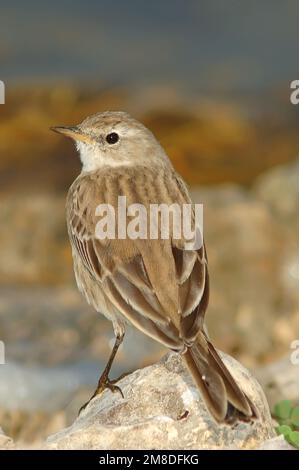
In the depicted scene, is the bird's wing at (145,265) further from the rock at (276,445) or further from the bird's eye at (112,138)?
the rock at (276,445)

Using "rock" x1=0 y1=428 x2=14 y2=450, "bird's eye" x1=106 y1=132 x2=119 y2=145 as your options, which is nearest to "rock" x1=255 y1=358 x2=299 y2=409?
"bird's eye" x1=106 y1=132 x2=119 y2=145

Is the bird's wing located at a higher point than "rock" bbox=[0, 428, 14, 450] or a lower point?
higher

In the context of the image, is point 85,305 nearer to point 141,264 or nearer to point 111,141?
point 111,141

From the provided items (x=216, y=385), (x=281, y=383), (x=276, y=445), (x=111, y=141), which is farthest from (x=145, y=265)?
(x=281, y=383)

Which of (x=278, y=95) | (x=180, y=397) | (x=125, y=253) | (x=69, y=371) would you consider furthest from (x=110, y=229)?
(x=278, y=95)

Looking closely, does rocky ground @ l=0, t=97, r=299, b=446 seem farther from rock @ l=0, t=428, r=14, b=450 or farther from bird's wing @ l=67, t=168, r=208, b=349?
rock @ l=0, t=428, r=14, b=450

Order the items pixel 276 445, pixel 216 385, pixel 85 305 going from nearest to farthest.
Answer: pixel 276 445 → pixel 216 385 → pixel 85 305

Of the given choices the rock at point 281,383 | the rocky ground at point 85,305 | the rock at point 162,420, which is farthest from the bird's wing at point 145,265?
the rocky ground at point 85,305

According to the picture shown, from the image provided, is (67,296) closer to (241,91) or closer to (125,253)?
(241,91)
